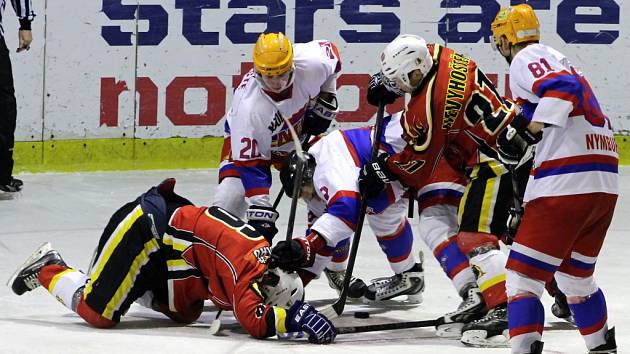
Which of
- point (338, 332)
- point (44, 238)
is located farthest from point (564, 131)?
point (44, 238)

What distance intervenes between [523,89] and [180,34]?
4216 millimetres

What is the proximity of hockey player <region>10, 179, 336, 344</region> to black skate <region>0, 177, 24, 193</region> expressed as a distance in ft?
8.59

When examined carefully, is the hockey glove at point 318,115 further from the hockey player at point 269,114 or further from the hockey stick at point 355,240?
the hockey stick at point 355,240

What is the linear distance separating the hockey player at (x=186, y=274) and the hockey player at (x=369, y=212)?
130 millimetres

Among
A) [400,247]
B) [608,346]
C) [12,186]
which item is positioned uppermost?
[608,346]

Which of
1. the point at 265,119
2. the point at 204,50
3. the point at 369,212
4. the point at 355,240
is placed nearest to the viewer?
the point at 355,240

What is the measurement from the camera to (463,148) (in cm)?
485

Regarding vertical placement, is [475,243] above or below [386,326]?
above

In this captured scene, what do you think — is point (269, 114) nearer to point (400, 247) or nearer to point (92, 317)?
point (400, 247)

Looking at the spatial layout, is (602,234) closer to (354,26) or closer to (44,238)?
(44,238)

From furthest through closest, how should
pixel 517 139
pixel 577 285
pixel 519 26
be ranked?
pixel 519 26 < pixel 577 285 < pixel 517 139

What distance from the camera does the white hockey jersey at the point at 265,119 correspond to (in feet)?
17.9

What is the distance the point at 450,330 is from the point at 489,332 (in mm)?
211

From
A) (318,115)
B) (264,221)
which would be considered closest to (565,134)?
(264,221)
